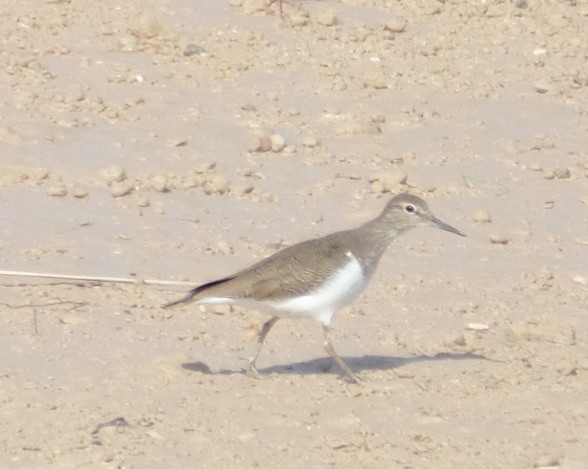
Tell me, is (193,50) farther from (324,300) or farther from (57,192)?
(324,300)

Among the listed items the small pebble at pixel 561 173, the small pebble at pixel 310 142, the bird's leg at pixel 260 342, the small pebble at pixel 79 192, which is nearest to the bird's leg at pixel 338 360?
the bird's leg at pixel 260 342

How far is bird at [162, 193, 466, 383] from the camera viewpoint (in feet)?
29.1

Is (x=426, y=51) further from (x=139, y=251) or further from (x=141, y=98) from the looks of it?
(x=139, y=251)

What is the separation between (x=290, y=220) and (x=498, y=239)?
4.84 ft

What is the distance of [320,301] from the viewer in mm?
8883

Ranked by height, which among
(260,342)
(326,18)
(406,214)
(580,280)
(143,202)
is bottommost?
(580,280)

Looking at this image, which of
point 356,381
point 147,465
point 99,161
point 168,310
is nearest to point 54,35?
point 99,161

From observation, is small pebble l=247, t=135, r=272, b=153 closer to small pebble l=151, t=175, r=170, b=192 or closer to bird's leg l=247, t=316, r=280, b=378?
small pebble l=151, t=175, r=170, b=192

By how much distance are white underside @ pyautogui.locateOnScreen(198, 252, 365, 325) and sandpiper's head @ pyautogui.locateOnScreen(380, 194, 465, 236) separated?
75 cm

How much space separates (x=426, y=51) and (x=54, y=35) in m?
3.33

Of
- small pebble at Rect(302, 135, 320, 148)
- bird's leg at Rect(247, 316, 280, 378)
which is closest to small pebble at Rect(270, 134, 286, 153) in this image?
small pebble at Rect(302, 135, 320, 148)

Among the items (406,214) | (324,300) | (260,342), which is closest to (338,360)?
(324,300)

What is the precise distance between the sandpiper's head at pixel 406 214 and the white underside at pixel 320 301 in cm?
75

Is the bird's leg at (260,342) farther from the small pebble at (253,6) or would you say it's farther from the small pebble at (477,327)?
the small pebble at (253,6)
